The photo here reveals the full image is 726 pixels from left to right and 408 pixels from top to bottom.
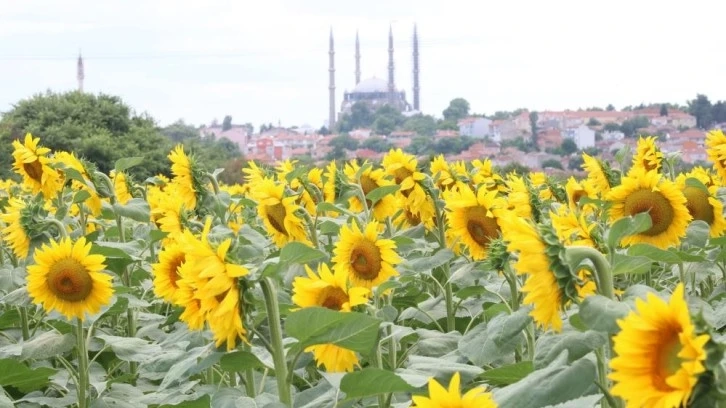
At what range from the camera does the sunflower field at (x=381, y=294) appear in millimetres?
1315

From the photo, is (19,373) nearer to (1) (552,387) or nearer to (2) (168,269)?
(2) (168,269)

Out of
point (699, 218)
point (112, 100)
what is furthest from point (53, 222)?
point (112, 100)

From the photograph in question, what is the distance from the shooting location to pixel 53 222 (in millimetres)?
3033

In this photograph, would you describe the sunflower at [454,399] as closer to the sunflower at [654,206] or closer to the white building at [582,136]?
the sunflower at [654,206]

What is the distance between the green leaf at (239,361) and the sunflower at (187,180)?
6.48ft

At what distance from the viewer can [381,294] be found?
97.4 inches

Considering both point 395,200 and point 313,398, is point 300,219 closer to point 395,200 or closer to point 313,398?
point 395,200

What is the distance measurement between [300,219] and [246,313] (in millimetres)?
1588

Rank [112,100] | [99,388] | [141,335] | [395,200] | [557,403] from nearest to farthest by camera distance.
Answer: [557,403], [99,388], [141,335], [395,200], [112,100]

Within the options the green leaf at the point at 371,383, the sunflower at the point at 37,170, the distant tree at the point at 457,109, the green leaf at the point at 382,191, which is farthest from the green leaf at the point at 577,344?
the distant tree at the point at 457,109

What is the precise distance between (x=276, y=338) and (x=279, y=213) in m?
1.61

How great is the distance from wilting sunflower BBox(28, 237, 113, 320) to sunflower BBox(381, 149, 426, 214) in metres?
1.12

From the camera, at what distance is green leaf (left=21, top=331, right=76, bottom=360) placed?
8.70 ft

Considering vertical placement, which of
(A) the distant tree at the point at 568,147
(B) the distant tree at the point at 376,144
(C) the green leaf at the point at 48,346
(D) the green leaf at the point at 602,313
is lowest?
(B) the distant tree at the point at 376,144
